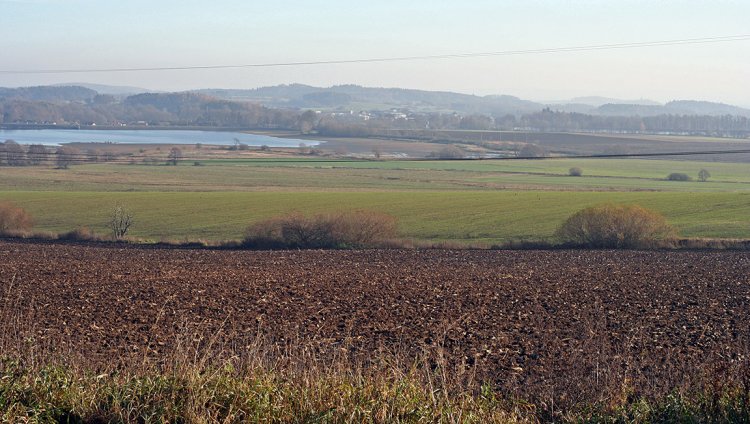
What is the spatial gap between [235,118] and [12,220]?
114 feet

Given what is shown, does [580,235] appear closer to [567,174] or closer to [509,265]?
[509,265]

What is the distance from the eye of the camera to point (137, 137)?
2825 inches

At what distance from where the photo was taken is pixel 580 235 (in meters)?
34.8

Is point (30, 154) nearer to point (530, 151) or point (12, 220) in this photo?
point (12, 220)

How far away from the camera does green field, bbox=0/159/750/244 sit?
4075 centimetres

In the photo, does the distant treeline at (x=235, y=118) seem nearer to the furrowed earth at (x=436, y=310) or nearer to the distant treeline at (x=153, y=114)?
the distant treeline at (x=153, y=114)

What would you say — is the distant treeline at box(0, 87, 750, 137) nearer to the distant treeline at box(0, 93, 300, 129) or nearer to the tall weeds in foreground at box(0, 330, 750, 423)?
the distant treeline at box(0, 93, 300, 129)

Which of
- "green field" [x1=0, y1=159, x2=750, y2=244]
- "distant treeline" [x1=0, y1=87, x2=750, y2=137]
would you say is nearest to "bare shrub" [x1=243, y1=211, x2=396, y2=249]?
"green field" [x1=0, y1=159, x2=750, y2=244]

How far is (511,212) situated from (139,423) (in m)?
39.3

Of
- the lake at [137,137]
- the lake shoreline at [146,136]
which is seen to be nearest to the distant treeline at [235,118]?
the lake shoreline at [146,136]

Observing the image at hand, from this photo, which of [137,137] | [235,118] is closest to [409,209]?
[235,118]

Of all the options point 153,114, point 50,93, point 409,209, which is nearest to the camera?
point 409,209

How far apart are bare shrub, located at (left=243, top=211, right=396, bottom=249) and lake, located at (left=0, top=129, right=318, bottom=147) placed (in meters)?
28.6

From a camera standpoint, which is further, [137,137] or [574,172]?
[574,172]
